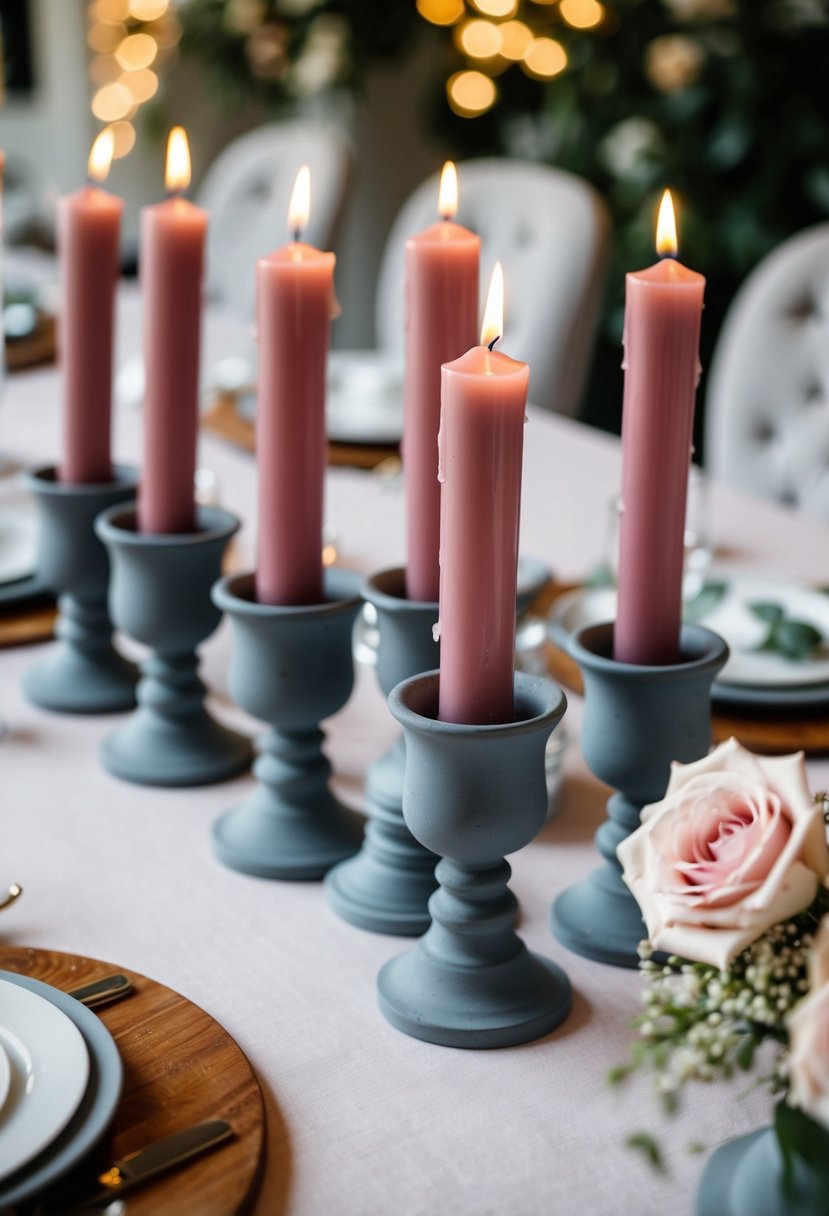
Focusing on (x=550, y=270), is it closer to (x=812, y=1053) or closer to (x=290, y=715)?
(x=290, y=715)

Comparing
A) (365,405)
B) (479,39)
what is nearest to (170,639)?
(365,405)

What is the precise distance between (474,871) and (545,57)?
3329 millimetres

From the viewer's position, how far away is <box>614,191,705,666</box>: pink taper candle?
2.19 feet

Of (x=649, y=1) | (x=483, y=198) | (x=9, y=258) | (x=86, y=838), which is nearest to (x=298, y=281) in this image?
(x=86, y=838)

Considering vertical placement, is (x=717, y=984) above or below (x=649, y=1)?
below

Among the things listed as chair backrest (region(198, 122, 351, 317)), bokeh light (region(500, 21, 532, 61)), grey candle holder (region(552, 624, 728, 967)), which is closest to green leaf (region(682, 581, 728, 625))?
grey candle holder (region(552, 624, 728, 967))

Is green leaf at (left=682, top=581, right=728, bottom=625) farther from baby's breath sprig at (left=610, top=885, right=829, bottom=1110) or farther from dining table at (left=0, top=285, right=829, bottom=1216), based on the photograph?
baby's breath sprig at (left=610, top=885, right=829, bottom=1110)

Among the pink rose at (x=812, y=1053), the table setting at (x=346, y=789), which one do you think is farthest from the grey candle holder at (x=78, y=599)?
the pink rose at (x=812, y=1053)

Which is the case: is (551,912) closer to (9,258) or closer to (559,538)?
(559,538)

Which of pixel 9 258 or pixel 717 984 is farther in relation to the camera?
pixel 9 258

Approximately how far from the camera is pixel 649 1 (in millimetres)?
3348

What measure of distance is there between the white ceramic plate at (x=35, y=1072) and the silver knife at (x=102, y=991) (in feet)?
0.13

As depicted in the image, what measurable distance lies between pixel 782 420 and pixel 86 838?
1324 millimetres

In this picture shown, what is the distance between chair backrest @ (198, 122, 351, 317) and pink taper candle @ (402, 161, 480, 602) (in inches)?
82.1
